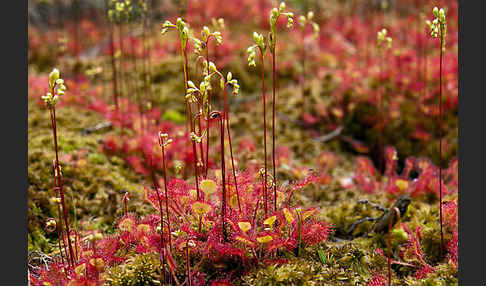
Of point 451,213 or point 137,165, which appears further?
point 137,165

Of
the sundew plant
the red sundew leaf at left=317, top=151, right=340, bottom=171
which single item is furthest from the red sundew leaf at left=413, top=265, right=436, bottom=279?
the red sundew leaf at left=317, top=151, right=340, bottom=171

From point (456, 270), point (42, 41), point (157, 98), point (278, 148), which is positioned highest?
point (42, 41)

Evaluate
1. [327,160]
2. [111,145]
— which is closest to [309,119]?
[327,160]

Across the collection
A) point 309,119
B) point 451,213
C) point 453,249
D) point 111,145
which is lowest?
point 453,249

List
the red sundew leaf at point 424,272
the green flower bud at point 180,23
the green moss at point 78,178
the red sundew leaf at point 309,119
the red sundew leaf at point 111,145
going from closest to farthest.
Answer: the green flower bud at point 180,23, the red sundew leaf at point 424,272, the green moss at point 78,178, the red sundew leaf at point 111,145, the red sundew leaf at point 309,119

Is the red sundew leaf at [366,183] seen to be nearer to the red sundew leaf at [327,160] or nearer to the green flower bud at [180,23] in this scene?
the red sundew leaf at [327,160]

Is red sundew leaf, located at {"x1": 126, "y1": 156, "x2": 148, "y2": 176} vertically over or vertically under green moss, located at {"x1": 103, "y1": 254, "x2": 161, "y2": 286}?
over

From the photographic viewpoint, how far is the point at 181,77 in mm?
5832

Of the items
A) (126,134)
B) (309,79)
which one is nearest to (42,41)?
(126,134)

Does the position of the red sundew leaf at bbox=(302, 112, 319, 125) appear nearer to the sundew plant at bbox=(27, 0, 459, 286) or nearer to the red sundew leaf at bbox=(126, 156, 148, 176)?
the sundew plant at bbox=(27, 0, 459, 286)

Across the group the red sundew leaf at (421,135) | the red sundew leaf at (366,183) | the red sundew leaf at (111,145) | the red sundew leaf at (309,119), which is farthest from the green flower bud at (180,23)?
the red sundew leaf at (421,135)

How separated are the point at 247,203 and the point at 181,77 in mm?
3460

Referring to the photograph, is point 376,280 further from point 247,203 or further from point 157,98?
point 157,98

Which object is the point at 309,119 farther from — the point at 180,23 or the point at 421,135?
the point at 180,23
